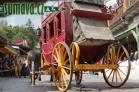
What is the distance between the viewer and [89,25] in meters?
6.77

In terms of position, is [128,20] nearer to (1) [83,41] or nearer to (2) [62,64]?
(1) [83,41]

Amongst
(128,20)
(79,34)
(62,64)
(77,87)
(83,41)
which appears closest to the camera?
(83,41)

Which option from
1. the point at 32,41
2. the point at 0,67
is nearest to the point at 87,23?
the point at 0,67

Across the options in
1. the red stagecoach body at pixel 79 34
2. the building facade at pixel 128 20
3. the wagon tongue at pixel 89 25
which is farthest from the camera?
the building facade at pixel 128 20

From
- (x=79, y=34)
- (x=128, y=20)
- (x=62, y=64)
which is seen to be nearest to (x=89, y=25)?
(x=79, y=34)

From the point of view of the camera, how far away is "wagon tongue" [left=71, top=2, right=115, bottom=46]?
6492 millimetres

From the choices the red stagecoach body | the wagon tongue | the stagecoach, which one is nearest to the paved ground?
the stagecoach

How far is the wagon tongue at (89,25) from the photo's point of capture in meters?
6.49

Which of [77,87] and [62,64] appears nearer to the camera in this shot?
[62,64]

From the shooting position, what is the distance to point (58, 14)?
774 centimetres

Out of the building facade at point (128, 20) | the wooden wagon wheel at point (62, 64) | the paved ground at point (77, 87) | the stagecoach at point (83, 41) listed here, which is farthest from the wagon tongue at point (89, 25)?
the building facade at point (128, 20)

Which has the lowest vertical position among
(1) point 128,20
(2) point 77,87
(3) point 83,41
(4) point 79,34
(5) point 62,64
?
(2) point 77,87

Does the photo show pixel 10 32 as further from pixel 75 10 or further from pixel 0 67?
pixel 75 10

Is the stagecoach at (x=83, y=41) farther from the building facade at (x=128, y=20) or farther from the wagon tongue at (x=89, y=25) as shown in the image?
the building facade at (x=128, y=20)
